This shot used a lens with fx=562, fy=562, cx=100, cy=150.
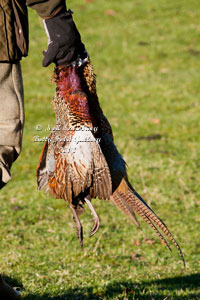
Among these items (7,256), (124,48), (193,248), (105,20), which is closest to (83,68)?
(7,256)

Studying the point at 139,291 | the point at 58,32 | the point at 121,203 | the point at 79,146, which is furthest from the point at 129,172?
the point at 58,32

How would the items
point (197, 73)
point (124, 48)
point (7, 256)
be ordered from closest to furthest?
point (7, 256), point (197, 73), point (124, 48)

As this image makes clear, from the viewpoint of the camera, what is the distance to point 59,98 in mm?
3475

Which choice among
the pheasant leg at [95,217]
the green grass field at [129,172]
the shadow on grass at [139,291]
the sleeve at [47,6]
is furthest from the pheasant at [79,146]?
the green grass field at [129,172]

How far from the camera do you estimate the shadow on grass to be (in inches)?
178

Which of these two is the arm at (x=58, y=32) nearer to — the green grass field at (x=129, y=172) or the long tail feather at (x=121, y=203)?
the long tail feather at (x=121, y=203)

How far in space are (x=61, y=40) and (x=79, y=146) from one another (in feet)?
2.06

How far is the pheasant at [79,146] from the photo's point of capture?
3.36 meters

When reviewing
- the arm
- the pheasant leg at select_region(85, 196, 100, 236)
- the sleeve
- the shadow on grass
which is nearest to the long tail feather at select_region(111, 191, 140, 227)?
the pheasant leg at select_region(85, 196, 100, 236)

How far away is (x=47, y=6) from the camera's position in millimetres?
3309

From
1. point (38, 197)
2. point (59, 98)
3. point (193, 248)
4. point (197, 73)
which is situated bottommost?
point (193, 248)

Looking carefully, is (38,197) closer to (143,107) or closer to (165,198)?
(165,198)

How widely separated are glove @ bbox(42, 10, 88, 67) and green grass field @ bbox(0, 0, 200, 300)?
2041mm

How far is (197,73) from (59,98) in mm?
9494
